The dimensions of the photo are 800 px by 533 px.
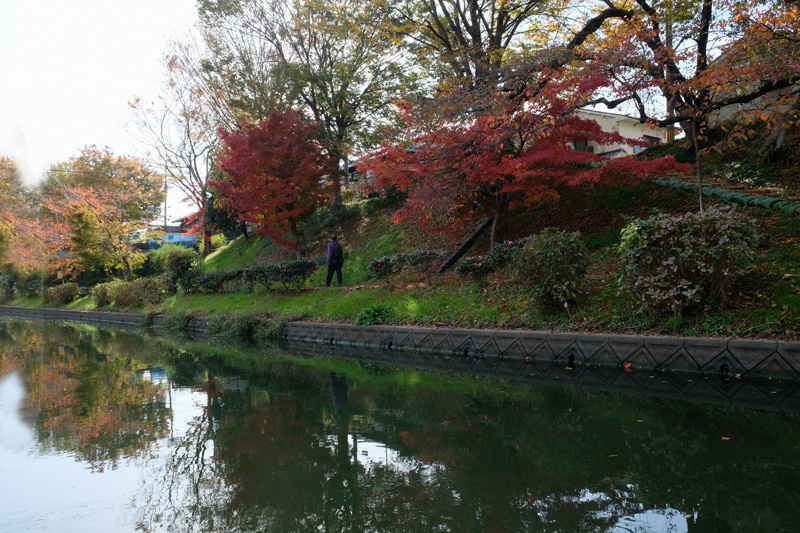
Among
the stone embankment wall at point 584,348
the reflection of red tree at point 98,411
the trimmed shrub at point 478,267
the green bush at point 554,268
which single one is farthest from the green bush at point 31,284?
the green bush at point 554,268

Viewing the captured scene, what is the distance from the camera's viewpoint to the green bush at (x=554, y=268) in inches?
337

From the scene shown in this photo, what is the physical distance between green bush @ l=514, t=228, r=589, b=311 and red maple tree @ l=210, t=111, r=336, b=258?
10.5 meters

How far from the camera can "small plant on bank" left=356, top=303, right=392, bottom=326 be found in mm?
11430

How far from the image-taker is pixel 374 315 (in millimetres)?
11562

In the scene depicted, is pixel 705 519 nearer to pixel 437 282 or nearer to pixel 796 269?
pixel 796 269

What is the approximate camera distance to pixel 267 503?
366 cm

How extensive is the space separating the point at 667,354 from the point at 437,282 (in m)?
6.05

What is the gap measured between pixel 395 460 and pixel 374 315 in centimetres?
716

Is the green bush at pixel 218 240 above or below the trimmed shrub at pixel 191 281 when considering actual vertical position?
above

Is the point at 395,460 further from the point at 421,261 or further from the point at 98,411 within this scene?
the point at 421,261

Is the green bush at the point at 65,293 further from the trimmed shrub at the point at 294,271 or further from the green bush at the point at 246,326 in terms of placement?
the trimmed shrub at the point at 294,271

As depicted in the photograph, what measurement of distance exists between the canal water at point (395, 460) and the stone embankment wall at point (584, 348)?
4.06 ft

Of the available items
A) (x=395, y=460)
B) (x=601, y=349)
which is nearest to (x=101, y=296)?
(x=601, y=349)

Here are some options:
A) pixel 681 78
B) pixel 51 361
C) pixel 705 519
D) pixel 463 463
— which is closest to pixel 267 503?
pixel 463 463
